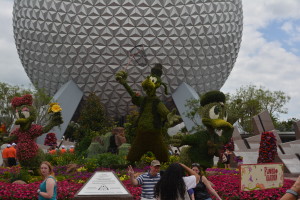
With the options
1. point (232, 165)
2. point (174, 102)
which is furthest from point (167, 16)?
point (232, 165)

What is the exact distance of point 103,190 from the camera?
189 inches

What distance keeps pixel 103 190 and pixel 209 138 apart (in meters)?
5.81

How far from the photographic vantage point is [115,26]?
2512 cm

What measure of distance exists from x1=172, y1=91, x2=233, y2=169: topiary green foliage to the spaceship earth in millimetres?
15466

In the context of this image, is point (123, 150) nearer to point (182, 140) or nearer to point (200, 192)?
point (182, 140)

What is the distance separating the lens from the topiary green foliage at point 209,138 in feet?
32.9

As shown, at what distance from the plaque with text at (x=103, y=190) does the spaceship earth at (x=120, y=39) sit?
20.6 meters

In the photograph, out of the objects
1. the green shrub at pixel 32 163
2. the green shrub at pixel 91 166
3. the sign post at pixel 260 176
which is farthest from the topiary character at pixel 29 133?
the sign post at pixel 260 176

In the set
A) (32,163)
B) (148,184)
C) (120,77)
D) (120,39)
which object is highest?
(120,39)

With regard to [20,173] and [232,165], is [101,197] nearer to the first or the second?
[20,173]

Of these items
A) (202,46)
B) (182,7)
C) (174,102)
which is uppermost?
(182,7)

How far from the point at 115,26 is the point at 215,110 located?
52.2ft

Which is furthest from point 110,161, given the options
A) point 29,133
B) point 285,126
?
point 285,126

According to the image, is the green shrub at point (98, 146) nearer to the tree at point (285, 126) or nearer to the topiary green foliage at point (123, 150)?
the topiary green foliage at point (123, 150)
